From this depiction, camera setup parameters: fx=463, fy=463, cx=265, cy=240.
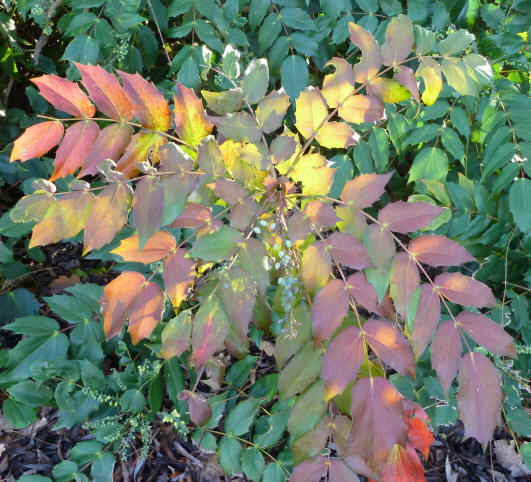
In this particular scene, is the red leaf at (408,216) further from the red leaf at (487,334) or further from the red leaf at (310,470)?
the red leaf at (310,470)

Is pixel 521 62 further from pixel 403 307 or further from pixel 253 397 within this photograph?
pixel 253 397

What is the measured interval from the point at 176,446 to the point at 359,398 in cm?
110

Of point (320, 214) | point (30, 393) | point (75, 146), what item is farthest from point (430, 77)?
point (30, 393)

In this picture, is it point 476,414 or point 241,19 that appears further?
point 241,19

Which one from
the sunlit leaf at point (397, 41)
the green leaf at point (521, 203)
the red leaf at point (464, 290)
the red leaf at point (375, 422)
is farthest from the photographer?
the green leaf at point (521, 203)

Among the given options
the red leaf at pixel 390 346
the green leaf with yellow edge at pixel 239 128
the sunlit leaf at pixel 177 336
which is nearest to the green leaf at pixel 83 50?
the green leaf with yellow edge at pixel 239 128

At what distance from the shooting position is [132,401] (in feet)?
4.51

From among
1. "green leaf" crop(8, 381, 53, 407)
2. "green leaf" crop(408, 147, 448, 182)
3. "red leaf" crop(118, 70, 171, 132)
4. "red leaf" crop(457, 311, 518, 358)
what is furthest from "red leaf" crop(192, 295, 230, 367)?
"green leaf" crop(408, 147, 448, 182)

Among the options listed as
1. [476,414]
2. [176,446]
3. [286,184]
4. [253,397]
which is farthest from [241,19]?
[176,446]

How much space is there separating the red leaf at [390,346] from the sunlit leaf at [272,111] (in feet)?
1.43

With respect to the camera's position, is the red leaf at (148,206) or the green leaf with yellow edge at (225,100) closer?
the red leaf at (148,206)

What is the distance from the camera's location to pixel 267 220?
3.13ft

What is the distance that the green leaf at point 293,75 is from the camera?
4.82 feet

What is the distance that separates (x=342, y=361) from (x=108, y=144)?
581mm
